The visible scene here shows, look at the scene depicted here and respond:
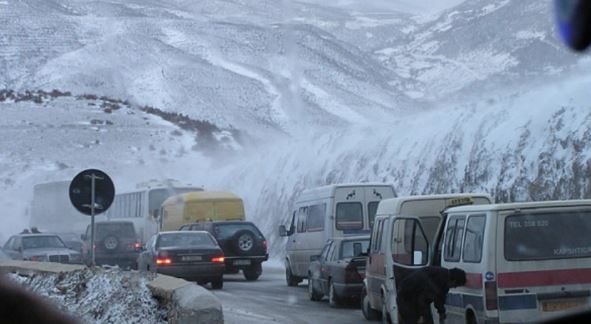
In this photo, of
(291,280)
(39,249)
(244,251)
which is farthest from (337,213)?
(39,249)

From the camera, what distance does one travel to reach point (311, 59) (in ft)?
392

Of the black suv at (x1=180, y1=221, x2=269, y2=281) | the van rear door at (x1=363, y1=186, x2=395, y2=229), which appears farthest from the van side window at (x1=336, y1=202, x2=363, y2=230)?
the black suv at (x1=180, y1=221, x2=269, y2=281)

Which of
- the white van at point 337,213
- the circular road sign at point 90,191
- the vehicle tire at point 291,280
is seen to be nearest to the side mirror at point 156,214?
the vehicle tire at point 291,280

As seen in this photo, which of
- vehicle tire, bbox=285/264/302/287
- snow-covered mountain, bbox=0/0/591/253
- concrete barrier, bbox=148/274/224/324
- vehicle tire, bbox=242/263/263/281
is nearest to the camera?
concrete barrier, bbox=148/274/224/324

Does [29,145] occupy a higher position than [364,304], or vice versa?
[29,145]

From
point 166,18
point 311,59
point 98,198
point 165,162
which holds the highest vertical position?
point 166,18

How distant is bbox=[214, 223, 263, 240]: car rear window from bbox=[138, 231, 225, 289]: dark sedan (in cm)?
415

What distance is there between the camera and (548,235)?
35.9ft

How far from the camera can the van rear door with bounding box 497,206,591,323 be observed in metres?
10.6

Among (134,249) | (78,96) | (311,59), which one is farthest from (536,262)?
(311,59)

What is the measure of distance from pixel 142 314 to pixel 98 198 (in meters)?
4.67

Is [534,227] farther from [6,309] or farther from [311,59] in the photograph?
[311,59]

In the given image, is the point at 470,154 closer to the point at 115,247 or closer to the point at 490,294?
the point at 115,247

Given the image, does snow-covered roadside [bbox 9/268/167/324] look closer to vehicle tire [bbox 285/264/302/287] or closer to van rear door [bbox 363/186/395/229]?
van rear door [bbox 363/186/395/229]
